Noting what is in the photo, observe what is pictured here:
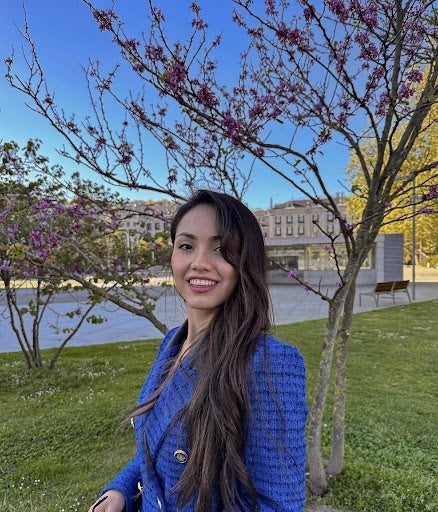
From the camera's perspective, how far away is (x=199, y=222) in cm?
119

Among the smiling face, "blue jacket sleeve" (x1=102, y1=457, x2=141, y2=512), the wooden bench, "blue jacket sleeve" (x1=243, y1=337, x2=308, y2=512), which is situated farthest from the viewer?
the wooden bench

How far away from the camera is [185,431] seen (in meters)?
1.03

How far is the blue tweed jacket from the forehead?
36 cm

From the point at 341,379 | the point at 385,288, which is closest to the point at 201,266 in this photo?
the point at 341,379

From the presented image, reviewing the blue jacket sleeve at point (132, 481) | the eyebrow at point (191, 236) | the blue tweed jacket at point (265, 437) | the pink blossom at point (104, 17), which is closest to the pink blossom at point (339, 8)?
the pink blossom at point (104, 17)

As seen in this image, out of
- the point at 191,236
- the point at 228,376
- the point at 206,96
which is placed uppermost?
the point at 206,96

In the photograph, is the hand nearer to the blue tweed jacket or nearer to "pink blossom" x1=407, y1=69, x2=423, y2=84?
the blue tweed jacket

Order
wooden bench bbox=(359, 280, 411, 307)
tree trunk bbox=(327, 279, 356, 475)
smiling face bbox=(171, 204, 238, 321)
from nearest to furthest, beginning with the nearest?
smiling face bbox=(171, 204, 238, 321)
tree trunk bbox=(327, 279, 356, 475)
wooden bench bbox=(359, 280, 411, 307)

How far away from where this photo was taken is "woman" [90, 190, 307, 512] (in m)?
0.94

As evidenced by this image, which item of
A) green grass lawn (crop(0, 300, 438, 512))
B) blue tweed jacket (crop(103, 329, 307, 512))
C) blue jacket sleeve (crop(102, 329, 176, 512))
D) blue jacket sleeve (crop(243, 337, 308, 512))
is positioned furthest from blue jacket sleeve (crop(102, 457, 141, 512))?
blue jacket sleeve (crop(243, 337, 308, 512))

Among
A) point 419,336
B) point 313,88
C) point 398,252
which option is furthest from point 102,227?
point 398,252

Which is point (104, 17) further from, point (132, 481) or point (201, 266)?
point (132, 481)

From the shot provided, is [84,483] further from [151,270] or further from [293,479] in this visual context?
[293,479]

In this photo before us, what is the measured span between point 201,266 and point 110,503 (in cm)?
82
